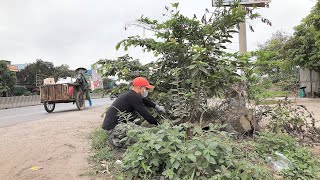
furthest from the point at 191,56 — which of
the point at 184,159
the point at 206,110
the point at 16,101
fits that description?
the point at 16,101

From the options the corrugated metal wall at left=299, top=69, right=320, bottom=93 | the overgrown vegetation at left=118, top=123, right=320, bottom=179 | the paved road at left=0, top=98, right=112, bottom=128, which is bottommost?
the paved road at left=0, top=98, right=112, bottom=128

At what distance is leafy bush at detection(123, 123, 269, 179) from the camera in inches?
121

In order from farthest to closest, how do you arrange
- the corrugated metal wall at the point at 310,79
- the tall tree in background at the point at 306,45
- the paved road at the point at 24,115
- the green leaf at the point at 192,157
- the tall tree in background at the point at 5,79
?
the tall tree in background at the point at 5,79 < the corrugated metal wall at the point at 310,79 < the tall tree in background at the point at 306,45 < the paved road at the point at 24,115 < the green leaf at the point at 192,157

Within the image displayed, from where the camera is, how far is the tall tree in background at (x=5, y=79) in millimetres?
31094

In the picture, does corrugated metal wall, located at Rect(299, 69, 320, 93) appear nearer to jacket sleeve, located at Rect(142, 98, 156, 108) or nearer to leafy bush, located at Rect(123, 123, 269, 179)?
jacket sleeve, located at Rect(142, 98, 156, 108)

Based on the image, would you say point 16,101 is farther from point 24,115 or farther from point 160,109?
point 160,109

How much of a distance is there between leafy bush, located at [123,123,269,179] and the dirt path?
793 mm

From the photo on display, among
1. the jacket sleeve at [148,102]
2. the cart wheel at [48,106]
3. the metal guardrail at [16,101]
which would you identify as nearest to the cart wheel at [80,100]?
the cart wheel at [48,106]

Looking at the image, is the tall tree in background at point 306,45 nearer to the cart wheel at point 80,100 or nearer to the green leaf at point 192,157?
the cart wheel at point 80,100

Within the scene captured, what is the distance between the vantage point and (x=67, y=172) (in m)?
3.84

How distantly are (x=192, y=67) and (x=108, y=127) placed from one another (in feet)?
5.57

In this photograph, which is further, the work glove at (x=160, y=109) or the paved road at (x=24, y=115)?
the paved road at (x=24, y=115)

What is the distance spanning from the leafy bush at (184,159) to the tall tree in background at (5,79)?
102ft

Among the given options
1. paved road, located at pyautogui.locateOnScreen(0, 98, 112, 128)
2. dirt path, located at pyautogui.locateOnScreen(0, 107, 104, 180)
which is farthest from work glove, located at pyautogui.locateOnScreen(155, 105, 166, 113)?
paved road, located at pyautogui.locateOnScreen(0, 98, 112, 128)
